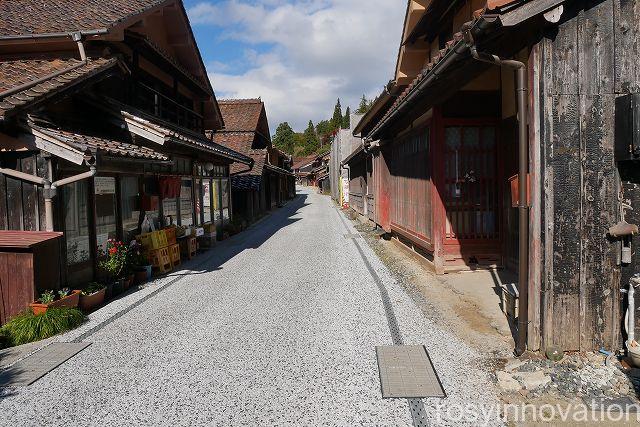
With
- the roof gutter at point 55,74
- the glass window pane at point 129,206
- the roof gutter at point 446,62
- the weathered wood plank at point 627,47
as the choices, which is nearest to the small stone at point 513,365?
the weathered wood plank at point 627,47

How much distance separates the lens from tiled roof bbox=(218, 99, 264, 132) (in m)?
25.9

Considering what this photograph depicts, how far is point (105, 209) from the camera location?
28.2 feet

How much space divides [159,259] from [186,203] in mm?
4080

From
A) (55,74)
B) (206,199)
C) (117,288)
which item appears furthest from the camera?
(206,199)

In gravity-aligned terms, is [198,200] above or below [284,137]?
below

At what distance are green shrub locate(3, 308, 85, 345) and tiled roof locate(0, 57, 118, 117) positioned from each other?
8.79 feet

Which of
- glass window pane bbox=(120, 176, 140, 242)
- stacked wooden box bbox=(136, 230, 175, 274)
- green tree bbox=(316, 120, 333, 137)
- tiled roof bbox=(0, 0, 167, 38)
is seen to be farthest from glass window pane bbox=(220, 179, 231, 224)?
green tree bbox=(316, 120, 333, 137)

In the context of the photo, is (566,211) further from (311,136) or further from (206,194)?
(311,136)

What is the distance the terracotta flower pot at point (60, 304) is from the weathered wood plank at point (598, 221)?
6428 mm

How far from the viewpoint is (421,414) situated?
11.6 feet

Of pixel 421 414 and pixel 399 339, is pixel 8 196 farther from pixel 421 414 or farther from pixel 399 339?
pixel 421 414

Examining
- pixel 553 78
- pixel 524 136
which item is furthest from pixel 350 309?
pixel 553 78

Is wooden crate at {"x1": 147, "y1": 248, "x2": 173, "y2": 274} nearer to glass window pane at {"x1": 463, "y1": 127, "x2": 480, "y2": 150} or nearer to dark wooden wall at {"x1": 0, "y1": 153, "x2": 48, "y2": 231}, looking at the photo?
dark wooden wall at {"x1": 0, "y1": 153, "x2": 48, "y2": 231}

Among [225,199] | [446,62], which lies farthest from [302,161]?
[446,62]
